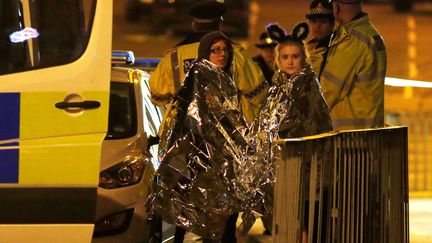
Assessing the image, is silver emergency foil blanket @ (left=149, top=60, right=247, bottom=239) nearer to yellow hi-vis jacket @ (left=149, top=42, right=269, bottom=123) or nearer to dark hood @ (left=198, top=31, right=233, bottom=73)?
dark hood @ (left=198, top=31, right=233, bottom=73)

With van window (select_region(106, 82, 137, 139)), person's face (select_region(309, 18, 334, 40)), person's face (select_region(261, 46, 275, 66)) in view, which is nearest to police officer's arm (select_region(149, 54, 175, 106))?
van window (select_region(106, 82, 137, 139))

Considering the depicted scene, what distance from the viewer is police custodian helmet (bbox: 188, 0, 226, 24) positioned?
576 cm

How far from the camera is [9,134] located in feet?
13.5

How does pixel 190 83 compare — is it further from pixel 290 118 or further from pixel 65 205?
pixel 65 205

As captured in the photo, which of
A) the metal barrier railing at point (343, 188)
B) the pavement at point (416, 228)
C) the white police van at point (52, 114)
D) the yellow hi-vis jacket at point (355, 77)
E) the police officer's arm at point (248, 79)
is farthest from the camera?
the pavement at point (416, 228)

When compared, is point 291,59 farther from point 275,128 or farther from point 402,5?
point 402,5

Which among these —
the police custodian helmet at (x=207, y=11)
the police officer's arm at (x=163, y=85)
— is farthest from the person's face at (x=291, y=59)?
the police officer's arm at (x=163, y=85)

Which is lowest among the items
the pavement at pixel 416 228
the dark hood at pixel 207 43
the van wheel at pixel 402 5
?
the pavement at pixel 416 228

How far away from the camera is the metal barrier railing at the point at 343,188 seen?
4016mm

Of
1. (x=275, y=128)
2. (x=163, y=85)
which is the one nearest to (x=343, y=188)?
(x=275, y=128)

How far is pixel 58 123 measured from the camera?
13.6 feet

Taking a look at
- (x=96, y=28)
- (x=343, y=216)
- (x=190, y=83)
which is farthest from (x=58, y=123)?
(x=343, y=216)

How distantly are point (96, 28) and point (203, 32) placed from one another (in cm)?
174

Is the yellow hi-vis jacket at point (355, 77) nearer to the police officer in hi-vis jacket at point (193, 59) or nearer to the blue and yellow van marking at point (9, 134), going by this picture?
the police officer in hi-vis jacket at point (193, 59)
